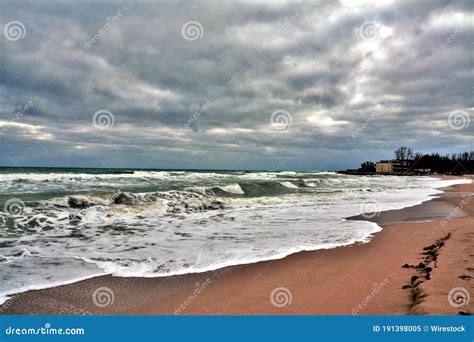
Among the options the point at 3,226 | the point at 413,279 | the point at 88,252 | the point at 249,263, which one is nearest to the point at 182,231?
the point at 88,252

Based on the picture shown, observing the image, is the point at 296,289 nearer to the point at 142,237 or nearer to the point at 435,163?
the point at 142,237

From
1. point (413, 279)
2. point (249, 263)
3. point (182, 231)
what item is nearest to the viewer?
point (413, 279)

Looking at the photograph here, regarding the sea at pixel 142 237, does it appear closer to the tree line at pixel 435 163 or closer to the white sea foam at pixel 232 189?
the white sea foam at pixel 232 189

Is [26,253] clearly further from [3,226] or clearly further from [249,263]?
[249,263]

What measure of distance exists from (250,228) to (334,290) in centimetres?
528

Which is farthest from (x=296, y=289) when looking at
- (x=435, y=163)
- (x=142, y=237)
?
(x=435, y=163)

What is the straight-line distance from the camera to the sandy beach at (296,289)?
14.0 feet

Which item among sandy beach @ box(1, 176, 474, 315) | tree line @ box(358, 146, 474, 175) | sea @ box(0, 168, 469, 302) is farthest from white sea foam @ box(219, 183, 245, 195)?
tree line @ box(358, 146, 474, 175)

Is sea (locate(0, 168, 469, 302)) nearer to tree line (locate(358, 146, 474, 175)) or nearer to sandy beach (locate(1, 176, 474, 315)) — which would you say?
sandy beach (locate(1, 176, 474, 315))

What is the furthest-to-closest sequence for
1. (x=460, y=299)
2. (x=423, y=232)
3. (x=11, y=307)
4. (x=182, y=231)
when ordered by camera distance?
(x=182, y=231) → (x=423, y=232) → (x=11, y=307) → (x=460, y=299)

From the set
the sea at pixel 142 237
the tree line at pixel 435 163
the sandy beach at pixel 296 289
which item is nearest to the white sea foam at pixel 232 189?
the sea at pixel 142 237

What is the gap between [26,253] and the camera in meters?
7.09

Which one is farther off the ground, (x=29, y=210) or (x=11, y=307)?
(x=29, y=210)

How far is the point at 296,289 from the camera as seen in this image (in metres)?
4.93
